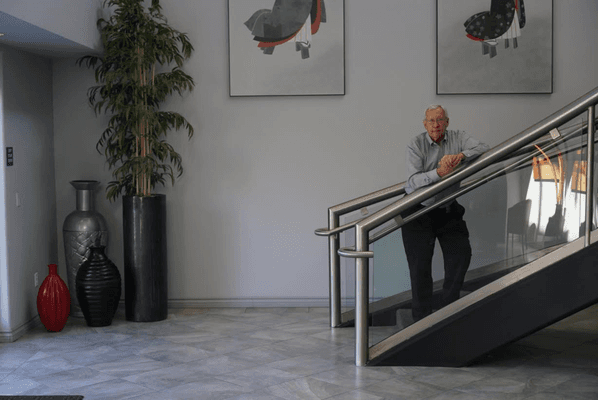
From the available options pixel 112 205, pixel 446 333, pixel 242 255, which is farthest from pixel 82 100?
pixel 446 333

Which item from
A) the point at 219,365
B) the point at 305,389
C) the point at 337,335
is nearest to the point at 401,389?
the point at 305,389

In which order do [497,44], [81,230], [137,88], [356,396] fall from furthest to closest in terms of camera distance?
[497,44], [81,230], [137,88], [356,396]

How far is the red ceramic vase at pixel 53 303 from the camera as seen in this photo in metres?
5.39

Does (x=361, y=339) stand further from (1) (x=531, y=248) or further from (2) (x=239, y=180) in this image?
(2) (x=239, y=180)

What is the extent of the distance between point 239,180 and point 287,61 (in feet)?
3.64

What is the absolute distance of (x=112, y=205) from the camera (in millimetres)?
6262

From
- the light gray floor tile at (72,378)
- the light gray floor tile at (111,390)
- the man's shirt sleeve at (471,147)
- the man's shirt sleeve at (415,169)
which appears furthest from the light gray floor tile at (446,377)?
the light gray floor tile at (72,378)

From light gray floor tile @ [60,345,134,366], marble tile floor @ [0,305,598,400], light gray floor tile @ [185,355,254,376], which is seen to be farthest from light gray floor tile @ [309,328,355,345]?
light gray floor tile @ [60,345,134,366]

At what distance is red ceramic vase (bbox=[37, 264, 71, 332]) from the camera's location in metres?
5.39

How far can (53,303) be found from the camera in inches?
213

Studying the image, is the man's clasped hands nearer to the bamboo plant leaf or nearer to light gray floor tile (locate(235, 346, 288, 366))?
light gray floor tile (locate(235, 346, 288, 366))

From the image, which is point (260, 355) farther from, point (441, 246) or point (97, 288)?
point (97, 288)

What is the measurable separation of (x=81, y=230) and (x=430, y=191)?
3.03 metres

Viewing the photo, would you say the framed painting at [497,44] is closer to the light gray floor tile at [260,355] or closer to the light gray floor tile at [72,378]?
the light gray floor tile at [260,355]
